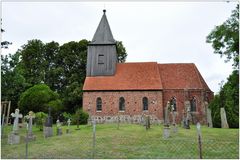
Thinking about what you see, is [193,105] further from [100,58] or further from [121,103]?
[100,58]

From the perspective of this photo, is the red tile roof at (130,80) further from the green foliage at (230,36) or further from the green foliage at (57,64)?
the green foliage at (230,36)

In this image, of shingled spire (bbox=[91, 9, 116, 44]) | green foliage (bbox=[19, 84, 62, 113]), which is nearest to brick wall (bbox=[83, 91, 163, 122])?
green foliage (bbox=[19, 84, 62, 113])

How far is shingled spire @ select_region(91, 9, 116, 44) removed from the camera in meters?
32.5

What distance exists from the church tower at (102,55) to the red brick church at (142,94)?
0.16 meters

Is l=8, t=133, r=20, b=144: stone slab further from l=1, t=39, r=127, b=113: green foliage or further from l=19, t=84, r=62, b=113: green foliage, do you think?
l=1, t=39, r=127, b=113: green foliage

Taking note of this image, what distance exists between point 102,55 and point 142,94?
6852 millimetres

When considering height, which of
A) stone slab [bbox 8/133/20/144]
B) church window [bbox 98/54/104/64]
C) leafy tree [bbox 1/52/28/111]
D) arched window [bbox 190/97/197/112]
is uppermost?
church window [bbox 98/54/104/64]

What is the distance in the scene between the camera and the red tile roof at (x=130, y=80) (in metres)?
29.9

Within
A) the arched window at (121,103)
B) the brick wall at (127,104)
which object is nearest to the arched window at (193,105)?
the brick wall at (127,104)

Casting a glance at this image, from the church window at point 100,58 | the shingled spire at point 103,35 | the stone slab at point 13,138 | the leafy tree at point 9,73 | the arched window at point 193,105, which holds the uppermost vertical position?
the shingled spire at point 103,35

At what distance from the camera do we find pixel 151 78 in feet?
100

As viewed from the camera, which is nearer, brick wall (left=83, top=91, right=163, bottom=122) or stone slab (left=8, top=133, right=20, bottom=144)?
stone slab (left=8, top=133, right=20, bottom=144)

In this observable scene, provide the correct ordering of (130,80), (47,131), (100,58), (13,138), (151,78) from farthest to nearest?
1. (100,58)
2. (130,80)
3. (151,78)
4. (47,131)
5. (13,138)

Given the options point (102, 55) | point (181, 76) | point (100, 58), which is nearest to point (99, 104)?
point (100, 58)
